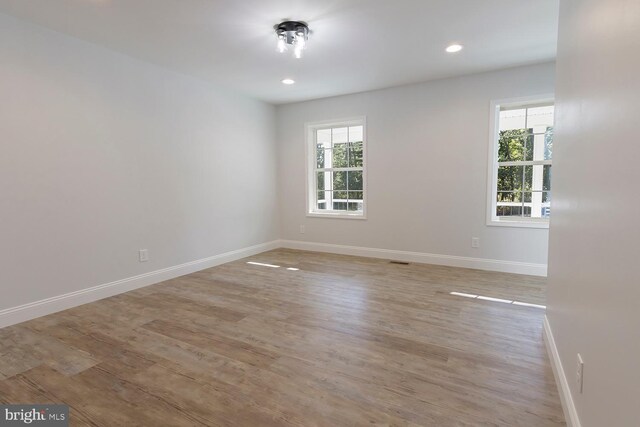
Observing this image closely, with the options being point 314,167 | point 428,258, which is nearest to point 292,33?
point 314,167

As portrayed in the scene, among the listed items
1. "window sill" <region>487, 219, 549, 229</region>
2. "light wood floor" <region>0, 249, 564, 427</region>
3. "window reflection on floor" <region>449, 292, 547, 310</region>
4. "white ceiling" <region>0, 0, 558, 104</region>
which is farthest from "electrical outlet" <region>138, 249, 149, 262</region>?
"window sill" <region>487, 219, 549, 229</region>

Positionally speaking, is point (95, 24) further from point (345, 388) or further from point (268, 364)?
point (345, 388)

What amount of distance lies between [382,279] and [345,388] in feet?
7.05

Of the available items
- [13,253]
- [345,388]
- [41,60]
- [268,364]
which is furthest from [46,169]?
[345,388]

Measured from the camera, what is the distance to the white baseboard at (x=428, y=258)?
3.97 m

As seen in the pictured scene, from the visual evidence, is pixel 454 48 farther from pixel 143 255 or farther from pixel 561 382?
pixel 143 255

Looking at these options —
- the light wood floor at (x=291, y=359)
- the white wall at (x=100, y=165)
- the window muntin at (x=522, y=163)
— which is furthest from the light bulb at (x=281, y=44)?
the window muntin at (x=522, y=163)

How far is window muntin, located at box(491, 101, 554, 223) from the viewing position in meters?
3.92

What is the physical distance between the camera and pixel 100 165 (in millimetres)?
3252

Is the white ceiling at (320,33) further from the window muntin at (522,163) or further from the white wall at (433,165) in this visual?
the window muntin at (522,163)

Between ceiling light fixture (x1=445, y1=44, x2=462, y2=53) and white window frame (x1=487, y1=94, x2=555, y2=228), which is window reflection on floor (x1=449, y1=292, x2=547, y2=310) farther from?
ceiling light fixture (x1=445, y1=44, x2=462, y2=53)

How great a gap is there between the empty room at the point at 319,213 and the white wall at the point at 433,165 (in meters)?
0.03

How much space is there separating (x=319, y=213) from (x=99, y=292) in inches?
130

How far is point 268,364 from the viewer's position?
2.07m
